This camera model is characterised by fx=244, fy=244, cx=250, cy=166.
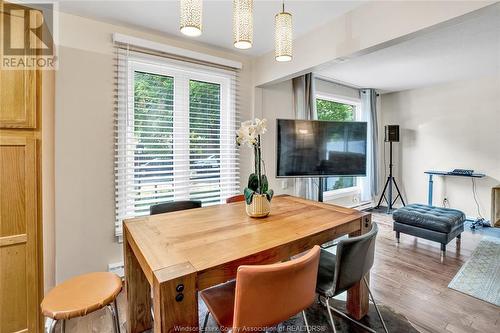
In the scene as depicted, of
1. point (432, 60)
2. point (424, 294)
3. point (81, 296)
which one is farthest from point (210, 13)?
point (424, 294)

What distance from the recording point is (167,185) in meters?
2.68

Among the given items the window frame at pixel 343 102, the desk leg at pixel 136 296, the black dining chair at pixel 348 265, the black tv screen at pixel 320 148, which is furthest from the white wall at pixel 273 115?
the desk leg at pixel 136 296

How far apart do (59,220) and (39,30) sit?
1.49 m

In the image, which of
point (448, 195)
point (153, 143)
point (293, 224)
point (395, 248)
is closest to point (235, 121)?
point (153, 143)

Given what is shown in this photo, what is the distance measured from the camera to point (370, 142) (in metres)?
4.92

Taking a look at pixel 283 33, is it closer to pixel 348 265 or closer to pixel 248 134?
pixel 248 134

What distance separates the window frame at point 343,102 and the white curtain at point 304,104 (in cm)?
66

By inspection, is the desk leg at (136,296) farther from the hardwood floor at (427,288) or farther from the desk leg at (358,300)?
the hardwood floor at (427,288)

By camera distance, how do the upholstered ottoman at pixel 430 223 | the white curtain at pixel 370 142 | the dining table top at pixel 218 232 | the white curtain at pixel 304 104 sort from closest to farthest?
the dining table top at pixel 218 232, the upholstered ottoman at pixel 430 223, the white curtain at pixel 304 104, the white curtain at pixel 370 142

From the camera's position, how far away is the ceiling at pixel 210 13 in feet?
6.66

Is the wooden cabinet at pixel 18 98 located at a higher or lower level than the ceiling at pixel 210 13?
lower

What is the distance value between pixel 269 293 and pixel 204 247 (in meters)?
0.38

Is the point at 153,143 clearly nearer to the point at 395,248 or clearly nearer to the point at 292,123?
the point at 292,123

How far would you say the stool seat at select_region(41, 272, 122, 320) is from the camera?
4.06 ft
